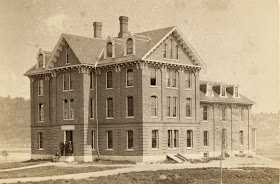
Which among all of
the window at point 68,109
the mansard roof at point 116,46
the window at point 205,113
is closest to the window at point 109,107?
the mansard roof at point 116,46

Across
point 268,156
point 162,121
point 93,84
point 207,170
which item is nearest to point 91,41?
point 93,84

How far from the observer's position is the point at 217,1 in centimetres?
3114

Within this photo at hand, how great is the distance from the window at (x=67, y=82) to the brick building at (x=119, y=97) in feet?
0.25

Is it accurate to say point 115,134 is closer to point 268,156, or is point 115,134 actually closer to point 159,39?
point 159,39

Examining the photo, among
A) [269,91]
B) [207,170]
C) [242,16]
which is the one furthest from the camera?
[269,91]

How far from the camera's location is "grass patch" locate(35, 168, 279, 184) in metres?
25.9

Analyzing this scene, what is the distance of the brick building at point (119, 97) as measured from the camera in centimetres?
3738

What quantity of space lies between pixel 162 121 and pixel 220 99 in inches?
441

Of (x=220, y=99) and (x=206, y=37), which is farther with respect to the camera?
(x=220, y=99)

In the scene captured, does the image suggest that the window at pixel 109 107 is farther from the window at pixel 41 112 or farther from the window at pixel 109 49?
the window at pixel 41 112

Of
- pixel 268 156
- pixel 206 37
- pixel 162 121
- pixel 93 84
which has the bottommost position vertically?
pixel 268 156

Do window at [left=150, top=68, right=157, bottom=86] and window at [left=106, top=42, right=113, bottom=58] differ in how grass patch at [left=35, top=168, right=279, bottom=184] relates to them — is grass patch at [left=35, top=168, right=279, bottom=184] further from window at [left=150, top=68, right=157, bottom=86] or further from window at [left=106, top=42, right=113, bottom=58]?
window at [left=106, top=42, right=113, bottom=58]

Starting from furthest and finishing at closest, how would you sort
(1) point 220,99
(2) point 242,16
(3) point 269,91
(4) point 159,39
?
1. (1) point 220,99
2. (4) point 159,39
3. (3) point 269,91
4. (2) point 242,16

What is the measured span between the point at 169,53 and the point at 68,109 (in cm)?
901
